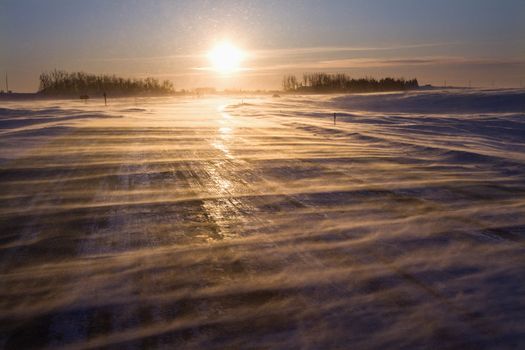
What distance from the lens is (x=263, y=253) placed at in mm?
5086

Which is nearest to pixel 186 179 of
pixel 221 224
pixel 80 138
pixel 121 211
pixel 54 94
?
pixel 121 211

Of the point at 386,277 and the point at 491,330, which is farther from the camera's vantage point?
the point at 386,277

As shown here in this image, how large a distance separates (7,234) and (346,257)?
363cm

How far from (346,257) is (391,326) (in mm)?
1378

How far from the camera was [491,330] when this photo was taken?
3541 mm

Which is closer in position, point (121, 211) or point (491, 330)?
point (491, 330)

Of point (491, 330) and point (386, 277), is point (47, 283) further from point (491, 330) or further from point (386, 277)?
point (491, 330)

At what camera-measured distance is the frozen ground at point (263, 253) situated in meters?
3.61

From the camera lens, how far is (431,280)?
173 inches

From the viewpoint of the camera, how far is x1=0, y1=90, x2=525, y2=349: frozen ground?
361 centimetres

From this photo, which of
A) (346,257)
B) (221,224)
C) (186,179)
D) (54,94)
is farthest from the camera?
(54,94)

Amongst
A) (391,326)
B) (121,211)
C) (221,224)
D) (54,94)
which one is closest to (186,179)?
(121,211)

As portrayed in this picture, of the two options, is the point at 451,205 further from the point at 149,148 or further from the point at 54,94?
the point at 54,94

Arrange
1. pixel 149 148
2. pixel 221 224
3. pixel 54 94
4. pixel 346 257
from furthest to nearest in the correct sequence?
1. pixel 54 94
2. pixel 149 148
3. pixel 221 224
4. pixel 346 257
